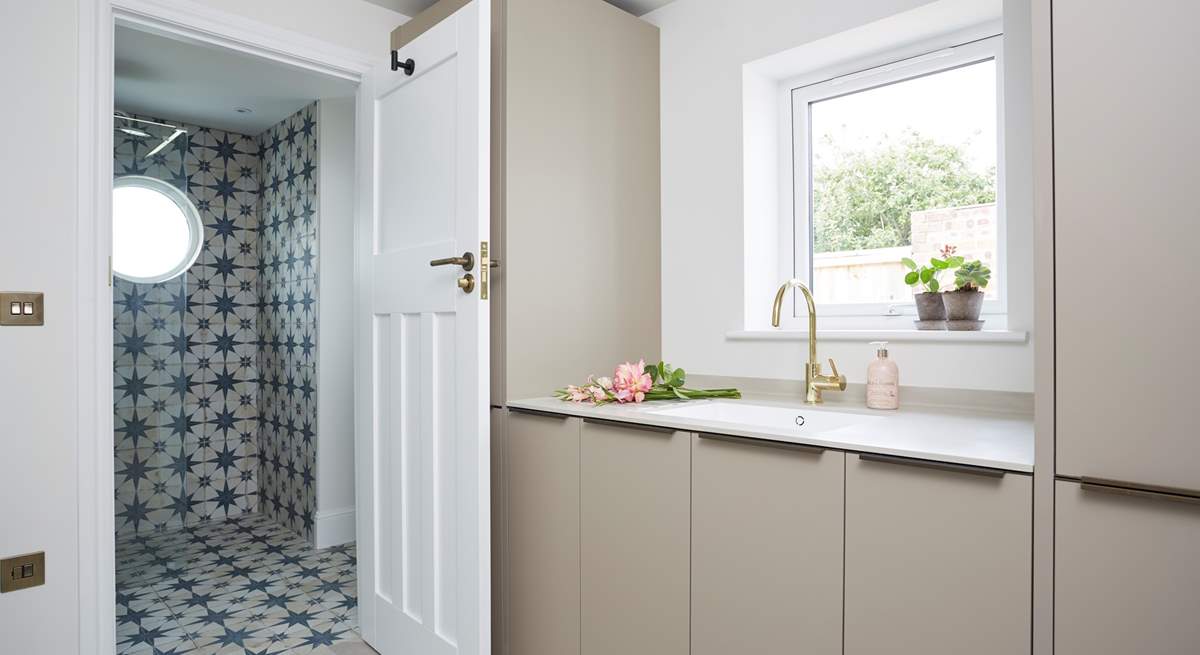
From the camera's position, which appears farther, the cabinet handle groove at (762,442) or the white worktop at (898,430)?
the cabinet handle groove at (762,442)

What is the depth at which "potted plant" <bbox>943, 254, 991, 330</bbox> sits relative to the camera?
183 centimetres

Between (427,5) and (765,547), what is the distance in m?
2.19

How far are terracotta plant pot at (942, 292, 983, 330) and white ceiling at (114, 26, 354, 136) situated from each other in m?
2.35

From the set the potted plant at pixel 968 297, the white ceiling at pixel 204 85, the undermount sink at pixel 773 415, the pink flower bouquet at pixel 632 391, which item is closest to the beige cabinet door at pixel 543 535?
the pink flower bouquet at pixel 632 391

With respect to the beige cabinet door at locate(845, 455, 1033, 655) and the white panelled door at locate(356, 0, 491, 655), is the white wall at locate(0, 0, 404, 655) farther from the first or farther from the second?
the beige cabinet door at locate(845, 455, 1033, 655)

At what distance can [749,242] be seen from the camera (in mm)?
2266

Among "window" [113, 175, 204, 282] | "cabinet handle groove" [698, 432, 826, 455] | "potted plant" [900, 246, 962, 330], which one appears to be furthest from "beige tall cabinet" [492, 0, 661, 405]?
"window" [113, 175, 204, 282]

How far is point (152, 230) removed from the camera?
3.43 meters

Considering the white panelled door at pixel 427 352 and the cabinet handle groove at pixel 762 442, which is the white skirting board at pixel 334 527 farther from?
the cabinet handle groove at pixel 762 442

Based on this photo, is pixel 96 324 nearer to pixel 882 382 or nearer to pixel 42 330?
pixel 42 330

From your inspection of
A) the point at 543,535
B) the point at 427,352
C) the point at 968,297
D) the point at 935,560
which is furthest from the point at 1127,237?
the point at 427,352

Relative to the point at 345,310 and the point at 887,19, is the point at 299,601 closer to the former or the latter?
the point at 345,310

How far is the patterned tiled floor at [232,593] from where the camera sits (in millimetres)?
2357

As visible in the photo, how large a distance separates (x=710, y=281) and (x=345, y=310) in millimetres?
2099
